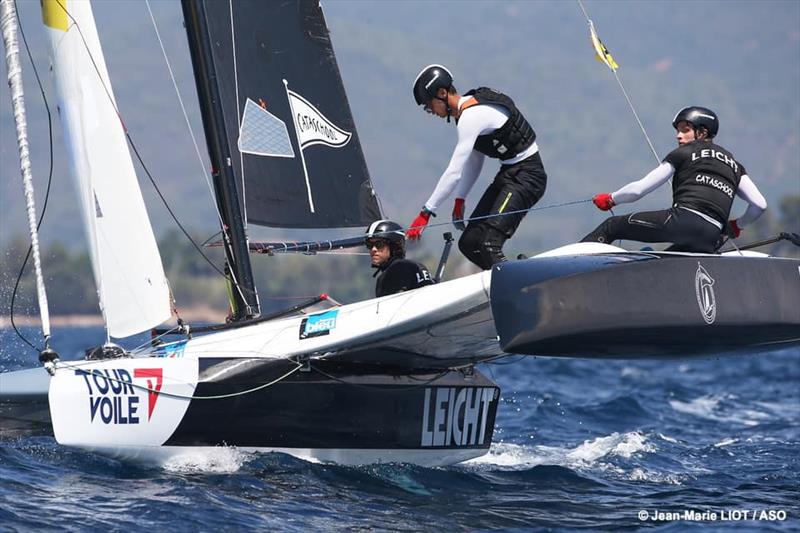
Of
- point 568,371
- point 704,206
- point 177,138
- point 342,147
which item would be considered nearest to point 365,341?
point 704,206

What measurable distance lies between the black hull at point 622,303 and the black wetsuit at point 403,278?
3.16 ft

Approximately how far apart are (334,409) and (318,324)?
50cm

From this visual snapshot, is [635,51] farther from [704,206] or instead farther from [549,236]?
[704,206]

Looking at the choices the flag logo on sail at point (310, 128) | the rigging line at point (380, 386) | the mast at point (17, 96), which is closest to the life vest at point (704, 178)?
the rigging line at point (380, 386)

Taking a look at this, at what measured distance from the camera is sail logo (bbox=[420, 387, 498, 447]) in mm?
7316

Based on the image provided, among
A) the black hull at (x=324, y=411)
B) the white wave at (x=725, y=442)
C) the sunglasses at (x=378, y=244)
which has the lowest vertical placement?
the white wave at (x=725, y=442)

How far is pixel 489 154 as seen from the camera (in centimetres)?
688

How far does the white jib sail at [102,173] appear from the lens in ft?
25.0

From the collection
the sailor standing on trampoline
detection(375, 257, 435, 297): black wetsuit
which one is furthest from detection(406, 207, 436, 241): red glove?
detection(375, 257, 435, 297): black wetsuit

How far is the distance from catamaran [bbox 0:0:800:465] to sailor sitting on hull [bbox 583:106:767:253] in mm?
230

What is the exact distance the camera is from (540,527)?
5762mm

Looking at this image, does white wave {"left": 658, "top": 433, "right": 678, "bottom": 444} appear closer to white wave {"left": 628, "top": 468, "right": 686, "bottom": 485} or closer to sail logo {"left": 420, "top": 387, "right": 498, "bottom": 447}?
white wave {"left": 628, "top": 468, "right": 686, "bottom": 485}

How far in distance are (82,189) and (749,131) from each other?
456 ft

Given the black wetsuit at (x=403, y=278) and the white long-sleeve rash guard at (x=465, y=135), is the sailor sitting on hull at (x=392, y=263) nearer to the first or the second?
the black wetsuit at (x=403, y=278)
